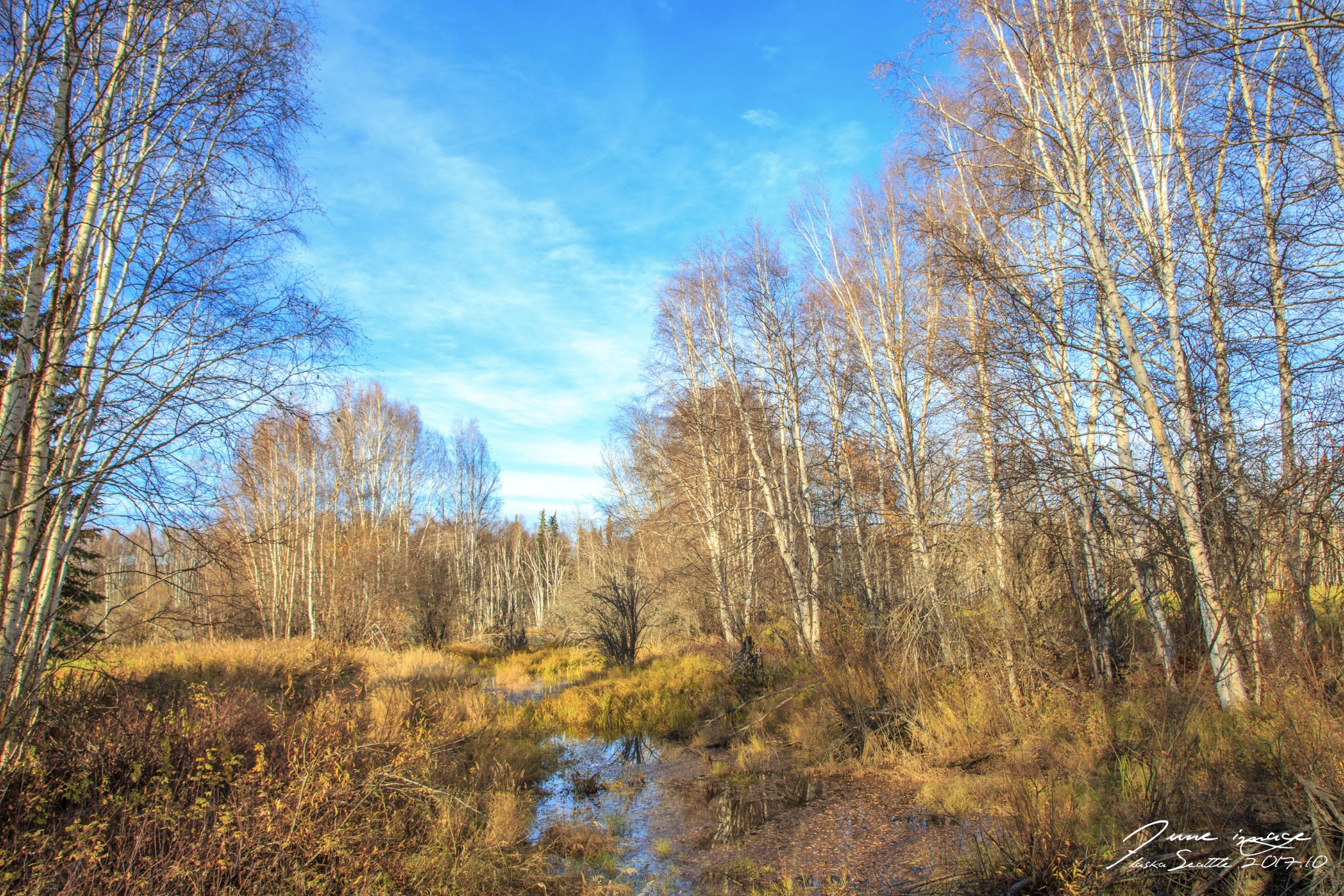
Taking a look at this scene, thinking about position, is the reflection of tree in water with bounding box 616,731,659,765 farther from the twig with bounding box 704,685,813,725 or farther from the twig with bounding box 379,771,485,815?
the twig with bounding box 379,771,485,815

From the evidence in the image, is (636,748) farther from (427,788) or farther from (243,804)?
(243,804)

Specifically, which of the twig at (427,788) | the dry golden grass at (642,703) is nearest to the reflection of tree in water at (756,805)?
the twig at (427,788)

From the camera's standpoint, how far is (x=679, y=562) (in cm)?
2275

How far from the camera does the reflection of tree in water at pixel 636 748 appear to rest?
9.52 meters

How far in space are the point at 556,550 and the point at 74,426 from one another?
38.8m

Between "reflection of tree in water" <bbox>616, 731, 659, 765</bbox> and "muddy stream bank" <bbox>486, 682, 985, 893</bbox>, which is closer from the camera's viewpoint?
"muddy stream bank" <bbox>486, 682, 985, 893</bbox>

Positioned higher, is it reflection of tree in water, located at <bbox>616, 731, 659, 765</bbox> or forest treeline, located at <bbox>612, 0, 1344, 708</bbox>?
forest treeline, located at <bbox>612, 0, 1344, 708</bbox>

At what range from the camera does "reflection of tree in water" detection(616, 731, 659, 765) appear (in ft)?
31.2

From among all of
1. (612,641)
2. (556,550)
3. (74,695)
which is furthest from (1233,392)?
(556,550)

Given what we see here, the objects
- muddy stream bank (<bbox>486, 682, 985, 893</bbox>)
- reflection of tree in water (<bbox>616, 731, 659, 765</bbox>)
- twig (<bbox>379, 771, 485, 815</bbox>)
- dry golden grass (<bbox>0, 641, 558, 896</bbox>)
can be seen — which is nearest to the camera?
dry golden grass (<bbox>0, 641, 558, 896</bbox>)

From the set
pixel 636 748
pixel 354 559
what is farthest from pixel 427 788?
pixel 354 559

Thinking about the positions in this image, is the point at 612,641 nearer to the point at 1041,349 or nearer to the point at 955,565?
the point at 955,565

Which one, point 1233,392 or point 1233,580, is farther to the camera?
point 1233,392
